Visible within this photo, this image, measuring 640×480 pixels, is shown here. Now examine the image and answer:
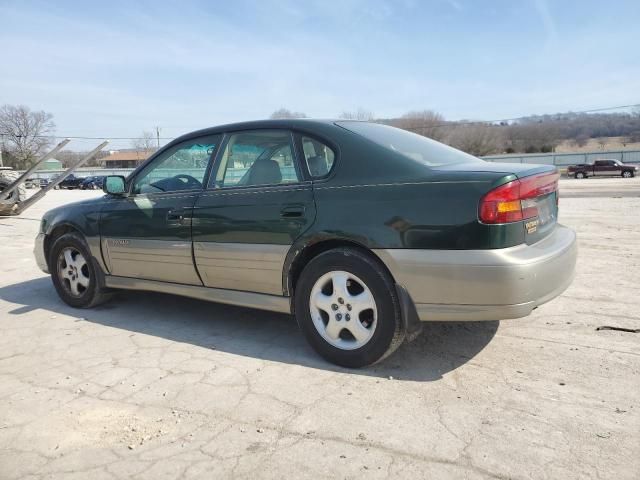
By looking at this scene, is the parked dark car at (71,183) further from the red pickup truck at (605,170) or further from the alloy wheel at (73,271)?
the alloy wheel at (73,271)

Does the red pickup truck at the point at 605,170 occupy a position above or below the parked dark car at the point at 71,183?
below

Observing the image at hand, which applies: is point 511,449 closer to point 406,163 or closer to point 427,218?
point 427,218

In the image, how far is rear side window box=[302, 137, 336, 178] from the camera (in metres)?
3.39

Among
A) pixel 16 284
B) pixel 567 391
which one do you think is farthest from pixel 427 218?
pixel 16 284

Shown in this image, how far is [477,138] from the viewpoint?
80125 mm

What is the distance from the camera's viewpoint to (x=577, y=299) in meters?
4.59

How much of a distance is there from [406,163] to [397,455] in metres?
1.70

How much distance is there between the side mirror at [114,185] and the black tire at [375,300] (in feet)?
6.99

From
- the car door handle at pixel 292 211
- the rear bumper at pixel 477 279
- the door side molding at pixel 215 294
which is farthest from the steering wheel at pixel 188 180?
the rear bumper at pixel 477 279

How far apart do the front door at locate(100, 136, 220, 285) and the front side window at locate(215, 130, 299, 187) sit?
8.0 inches

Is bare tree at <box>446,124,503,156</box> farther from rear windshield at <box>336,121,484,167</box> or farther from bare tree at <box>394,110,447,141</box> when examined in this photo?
rear windshield at <box>336,121,484,167</box>

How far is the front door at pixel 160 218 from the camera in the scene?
4059 millimetres

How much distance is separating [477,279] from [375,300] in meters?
0.64

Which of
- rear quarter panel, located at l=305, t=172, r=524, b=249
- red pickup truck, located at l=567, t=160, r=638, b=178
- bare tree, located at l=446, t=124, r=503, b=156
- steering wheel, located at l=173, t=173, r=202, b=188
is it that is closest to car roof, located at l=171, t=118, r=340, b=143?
steering wheel, located at l=173, t=173, r=202, b=188
